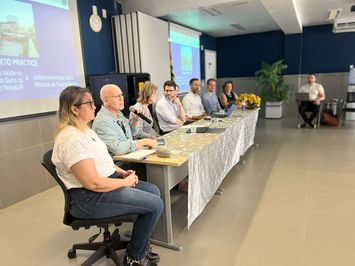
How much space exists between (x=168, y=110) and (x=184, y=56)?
12.2ft

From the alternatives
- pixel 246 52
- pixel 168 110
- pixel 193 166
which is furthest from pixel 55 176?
pixel 246 52

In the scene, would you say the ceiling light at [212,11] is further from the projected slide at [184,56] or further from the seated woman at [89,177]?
the seated woman at [89,177]

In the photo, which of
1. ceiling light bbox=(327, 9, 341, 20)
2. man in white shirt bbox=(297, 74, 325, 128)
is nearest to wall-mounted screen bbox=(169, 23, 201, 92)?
man in white shirt bbox=(297, 74, 325, 128)

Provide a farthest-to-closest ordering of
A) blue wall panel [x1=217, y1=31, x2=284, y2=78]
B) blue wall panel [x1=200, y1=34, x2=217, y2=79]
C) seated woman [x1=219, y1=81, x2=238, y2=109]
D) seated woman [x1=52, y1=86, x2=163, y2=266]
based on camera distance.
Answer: blue wall panel [x1=217, y1=31, x2=284, y2=78], blue wall panel [x1=200, y1=34, x2=217, y2=79], seated woman [x1=219, y1=81, x2=238, y2=109], seated woman [x1=52, y1=86, x2=163, y2=266]

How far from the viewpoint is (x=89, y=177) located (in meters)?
1.46

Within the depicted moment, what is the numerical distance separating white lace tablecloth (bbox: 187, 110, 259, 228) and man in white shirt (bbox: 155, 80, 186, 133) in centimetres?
53

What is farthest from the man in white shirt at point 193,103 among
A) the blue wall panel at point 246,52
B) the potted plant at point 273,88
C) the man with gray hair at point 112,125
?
the blue wall panel at point 246,52

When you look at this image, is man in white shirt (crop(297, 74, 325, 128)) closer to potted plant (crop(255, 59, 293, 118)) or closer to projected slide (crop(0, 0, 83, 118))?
potted plant (crop(255, 59, 293, 118))

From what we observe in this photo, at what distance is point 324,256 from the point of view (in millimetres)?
1873

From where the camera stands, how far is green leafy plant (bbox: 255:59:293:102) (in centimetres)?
760

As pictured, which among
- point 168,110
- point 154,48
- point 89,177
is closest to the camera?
point 89,177

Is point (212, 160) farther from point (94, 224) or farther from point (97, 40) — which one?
point (97, 40)

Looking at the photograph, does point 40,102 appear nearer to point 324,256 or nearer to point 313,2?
point 324,256

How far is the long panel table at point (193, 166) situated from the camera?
6.43 feet
